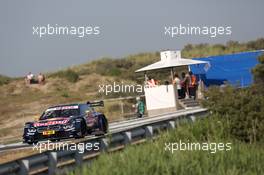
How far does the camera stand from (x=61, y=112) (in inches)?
922

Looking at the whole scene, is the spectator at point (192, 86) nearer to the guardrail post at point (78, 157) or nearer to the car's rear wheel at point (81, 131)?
the car's rear wheel at point (81, 131)

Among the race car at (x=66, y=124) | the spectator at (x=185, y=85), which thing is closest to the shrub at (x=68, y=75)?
the spectator at (x=185, y=85)

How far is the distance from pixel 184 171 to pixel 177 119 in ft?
29.1

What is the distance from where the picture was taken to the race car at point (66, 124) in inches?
866

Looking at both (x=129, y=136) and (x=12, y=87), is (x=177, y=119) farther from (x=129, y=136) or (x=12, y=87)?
(x=12, y=87)

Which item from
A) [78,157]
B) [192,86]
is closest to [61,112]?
[78,157]

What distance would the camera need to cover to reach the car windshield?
23188 millimetres

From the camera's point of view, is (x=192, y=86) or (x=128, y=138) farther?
(x=192, y=86)

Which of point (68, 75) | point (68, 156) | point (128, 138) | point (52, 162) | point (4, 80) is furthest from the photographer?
A: point (68, 75)

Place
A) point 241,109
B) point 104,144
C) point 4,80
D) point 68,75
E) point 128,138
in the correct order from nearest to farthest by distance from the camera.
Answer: point 104,144
point 128,138
point 241,109
point 4,80
point 68,75

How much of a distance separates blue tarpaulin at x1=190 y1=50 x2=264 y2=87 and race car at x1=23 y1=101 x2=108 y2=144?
24285 millimetres

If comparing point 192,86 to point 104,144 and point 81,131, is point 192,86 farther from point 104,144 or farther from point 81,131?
point 104,144

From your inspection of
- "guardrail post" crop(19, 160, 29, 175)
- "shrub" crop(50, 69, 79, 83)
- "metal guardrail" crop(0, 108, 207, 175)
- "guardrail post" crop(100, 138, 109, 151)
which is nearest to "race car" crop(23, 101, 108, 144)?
"metal guardrail" crop(0, 108, 207, 175)

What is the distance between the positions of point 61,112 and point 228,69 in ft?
85.6
